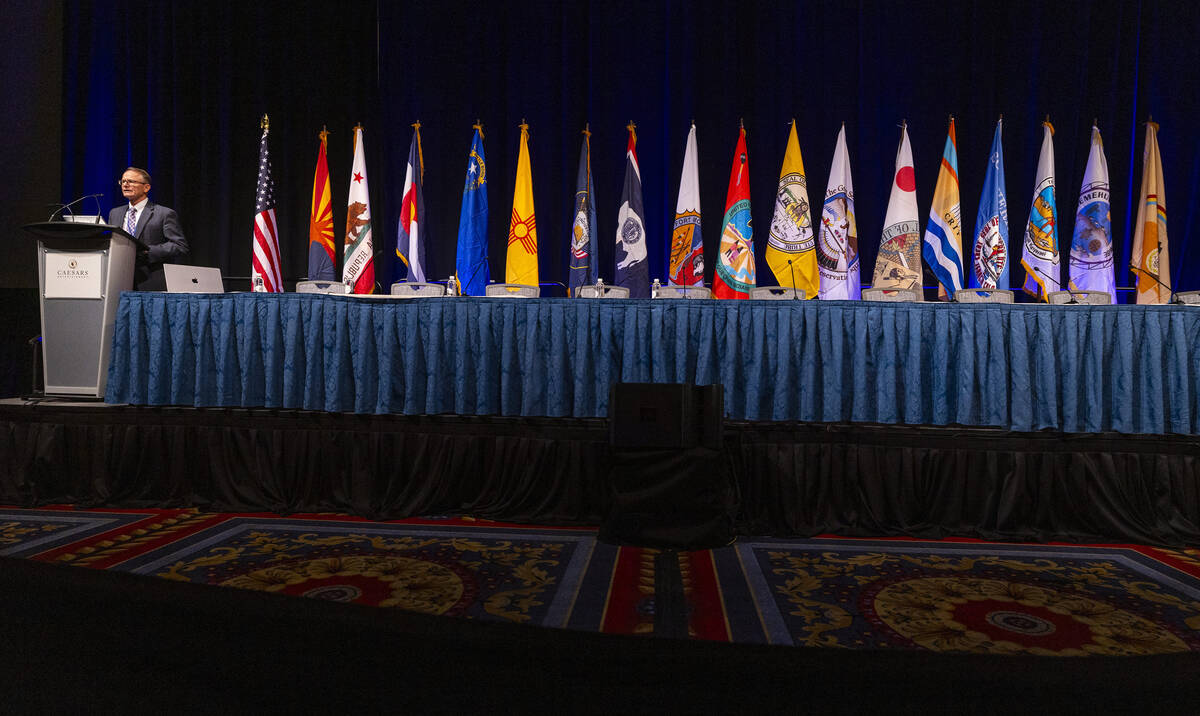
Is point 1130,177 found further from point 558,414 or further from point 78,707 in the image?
point 78,707

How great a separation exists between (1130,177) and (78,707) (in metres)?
6.58

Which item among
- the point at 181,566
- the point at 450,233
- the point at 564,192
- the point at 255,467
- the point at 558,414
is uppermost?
the point at 564,192

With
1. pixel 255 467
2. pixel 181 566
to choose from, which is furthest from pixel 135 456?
pixel 181 566

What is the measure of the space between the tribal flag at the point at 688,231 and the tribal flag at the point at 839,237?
945 mm

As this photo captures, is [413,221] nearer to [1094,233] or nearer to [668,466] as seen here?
[668,466]

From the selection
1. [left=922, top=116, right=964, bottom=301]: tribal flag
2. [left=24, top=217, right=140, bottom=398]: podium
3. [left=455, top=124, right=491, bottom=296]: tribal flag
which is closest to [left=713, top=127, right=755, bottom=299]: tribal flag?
[left=922, top=116, right=964, bottom=301]: tribal flag

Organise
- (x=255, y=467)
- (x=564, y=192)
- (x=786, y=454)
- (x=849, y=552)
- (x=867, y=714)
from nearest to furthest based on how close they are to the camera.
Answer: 1. (x=867, y=714)
2. (x=849, y=552)
3. (x=786, y=454)
4. (x=255, y=467)
5. (x=564, y=192)

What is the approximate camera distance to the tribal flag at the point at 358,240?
4.66 m

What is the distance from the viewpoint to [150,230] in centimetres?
412

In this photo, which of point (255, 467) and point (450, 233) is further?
Result: point (450, 233)

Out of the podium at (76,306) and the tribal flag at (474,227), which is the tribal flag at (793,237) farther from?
the podium at (76,306)

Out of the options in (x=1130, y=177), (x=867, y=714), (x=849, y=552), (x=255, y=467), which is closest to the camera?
(x=867, y=714)

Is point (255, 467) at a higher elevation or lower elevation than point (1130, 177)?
lower

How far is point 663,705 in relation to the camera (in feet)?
1.46
